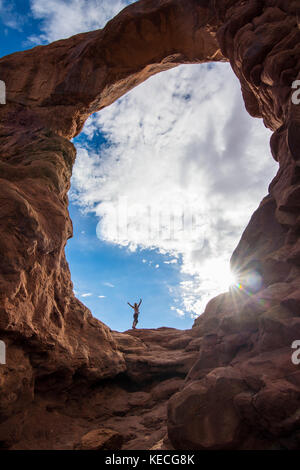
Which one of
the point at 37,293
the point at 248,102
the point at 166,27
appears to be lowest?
the point at 37,293

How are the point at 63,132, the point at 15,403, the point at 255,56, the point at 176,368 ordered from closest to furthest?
the point at 15,403, the point at 255,56, the point at 176,368, the point at 63,132

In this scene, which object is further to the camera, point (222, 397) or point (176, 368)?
point (176, 368)

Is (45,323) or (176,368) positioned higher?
(45,323)

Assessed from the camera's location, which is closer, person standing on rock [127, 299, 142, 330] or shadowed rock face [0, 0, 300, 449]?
shadowed rock face [0, 0, 300, 449]

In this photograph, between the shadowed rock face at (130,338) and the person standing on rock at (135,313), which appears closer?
the shadowed rock face at (130,338)

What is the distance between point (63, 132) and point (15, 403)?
1284cm

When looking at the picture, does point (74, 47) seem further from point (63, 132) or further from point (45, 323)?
point (45, 323)

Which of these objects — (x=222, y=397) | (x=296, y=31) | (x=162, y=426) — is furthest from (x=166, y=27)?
(x=162, y=426)

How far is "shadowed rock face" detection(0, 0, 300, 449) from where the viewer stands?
539cm

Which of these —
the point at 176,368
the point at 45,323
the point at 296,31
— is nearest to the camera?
the point at 45,323

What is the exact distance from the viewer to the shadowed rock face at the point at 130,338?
17.7 feet

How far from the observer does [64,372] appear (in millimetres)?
8102

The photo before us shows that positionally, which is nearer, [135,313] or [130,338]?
[130,338]

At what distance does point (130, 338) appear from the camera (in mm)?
14633
